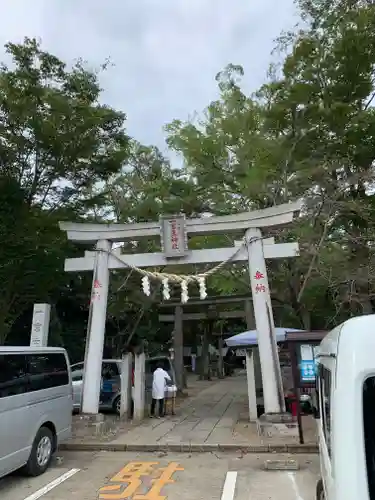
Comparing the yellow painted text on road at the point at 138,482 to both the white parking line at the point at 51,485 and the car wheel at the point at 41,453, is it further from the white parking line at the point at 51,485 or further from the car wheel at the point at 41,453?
the car wheel at the point at 41,453

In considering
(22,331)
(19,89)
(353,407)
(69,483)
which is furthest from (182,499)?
(22,331)

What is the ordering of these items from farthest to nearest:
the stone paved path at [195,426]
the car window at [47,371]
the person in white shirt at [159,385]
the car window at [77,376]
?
1. the car window at [77,376]
2. the person in white shirt at [159,385]
3. the stone paved path at [195,426]
4. the car window at [47,371]

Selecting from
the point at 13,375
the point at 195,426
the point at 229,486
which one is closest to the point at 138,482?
the point at 229,486

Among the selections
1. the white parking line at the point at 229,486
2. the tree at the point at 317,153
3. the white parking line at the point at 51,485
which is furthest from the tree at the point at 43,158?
the white parking line at the point at 229,486

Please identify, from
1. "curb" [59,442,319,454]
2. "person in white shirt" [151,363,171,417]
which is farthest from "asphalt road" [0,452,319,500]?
"person in white shirt" [151,363,171,417]

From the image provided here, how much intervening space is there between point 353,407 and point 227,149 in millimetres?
14042

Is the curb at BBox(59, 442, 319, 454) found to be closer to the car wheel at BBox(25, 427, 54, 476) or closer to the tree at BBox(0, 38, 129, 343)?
the car wheel at BBox(25, 427, 54, 476)

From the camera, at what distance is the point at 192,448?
8.84m

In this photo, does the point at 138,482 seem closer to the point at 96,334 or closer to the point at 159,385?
the point at 96,334

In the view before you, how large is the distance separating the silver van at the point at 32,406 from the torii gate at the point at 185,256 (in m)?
2.63

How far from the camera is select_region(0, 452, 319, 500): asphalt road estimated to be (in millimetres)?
Answer: 6137

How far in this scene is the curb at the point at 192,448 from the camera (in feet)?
27.8

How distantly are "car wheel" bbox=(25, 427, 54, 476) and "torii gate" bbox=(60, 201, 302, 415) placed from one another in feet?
10.2

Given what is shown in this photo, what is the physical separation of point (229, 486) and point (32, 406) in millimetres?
3120
